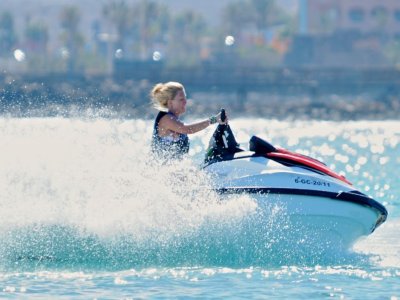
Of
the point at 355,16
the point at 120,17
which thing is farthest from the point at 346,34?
the point at 120,17

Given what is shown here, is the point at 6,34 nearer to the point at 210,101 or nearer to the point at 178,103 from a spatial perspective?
the point at 210,101

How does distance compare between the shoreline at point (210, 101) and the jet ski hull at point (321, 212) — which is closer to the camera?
the jet ski hull at point (321, 212)

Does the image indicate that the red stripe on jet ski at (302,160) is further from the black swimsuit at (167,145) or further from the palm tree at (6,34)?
the palm tree at (6,34)

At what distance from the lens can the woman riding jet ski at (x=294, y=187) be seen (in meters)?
11.4

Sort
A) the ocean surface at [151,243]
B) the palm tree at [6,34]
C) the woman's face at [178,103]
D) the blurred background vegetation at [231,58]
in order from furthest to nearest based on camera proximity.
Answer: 1. the palm tree at [6,34]
2. the blurred background vegetation at [231,58]
3. the woman's face at [178,103]
4. the ocean surface at [151,243]

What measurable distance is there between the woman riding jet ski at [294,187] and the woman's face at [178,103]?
418 millimetres

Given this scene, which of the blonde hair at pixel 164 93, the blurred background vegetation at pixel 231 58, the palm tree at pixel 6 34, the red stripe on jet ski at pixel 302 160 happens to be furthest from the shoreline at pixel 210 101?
the red stripe on jet ski at pixel 302 160

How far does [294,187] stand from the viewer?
37.3 feet

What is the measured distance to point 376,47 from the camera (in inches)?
5221

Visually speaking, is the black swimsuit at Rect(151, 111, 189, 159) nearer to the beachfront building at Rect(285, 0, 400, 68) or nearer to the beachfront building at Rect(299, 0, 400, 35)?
the beachfront building at Rect(285, 0, 400, 68)

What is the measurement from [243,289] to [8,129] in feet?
16.5

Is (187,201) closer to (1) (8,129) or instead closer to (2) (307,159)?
(2) (307,159)

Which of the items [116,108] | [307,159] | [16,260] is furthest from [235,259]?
[116,108]

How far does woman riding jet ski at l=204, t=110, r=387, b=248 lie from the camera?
11383 millimetres
